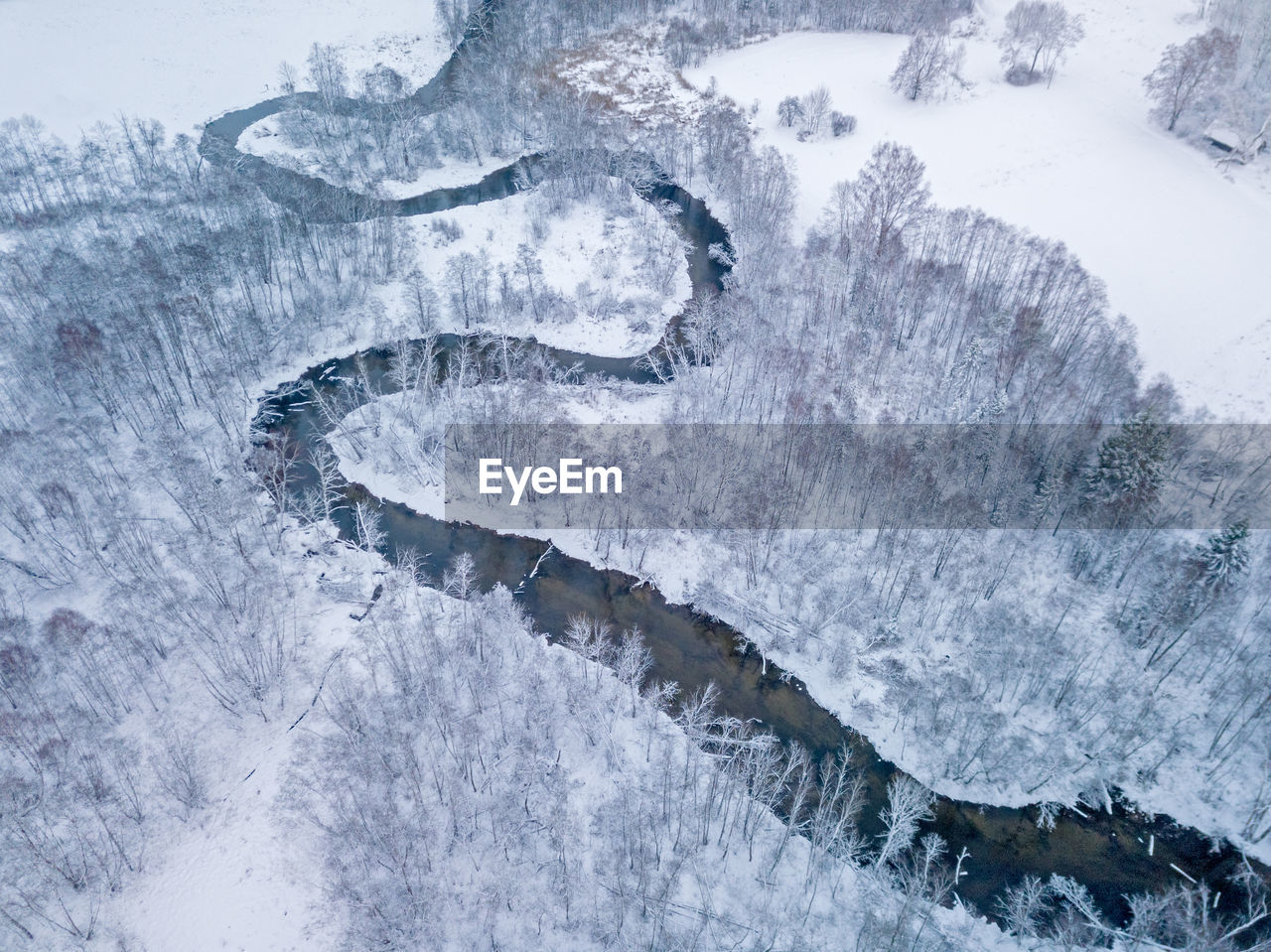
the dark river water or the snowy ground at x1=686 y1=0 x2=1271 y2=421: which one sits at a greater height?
the snowy ground at x1=686 y1=0 x2=1271 y2=421

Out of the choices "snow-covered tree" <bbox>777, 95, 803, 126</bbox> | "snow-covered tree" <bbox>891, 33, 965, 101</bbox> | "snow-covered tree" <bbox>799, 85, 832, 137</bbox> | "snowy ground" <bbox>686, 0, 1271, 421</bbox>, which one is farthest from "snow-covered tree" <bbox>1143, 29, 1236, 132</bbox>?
"snow-covered tree" <bbox>777, 95, 803, 126</bbox>

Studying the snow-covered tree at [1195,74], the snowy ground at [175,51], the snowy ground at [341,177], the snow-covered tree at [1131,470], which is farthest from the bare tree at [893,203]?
the snowy ground at [175,51]

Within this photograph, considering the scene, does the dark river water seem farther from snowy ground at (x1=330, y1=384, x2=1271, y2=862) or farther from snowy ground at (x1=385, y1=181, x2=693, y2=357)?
snowy ground at (x1=385, y1=181, x2=693, y2=357)

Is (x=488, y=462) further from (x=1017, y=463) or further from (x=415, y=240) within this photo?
(x=1017, y=463)

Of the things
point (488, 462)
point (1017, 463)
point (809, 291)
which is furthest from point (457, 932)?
point (809, 291)

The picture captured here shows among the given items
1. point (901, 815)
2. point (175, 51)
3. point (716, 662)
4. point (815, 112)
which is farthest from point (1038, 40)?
point (175, 51)
